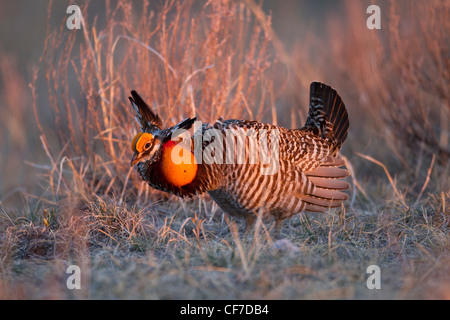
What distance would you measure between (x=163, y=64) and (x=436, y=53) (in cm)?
276

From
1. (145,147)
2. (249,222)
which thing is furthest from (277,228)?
(145,147)

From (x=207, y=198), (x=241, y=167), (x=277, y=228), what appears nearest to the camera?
(x=241, y=167)

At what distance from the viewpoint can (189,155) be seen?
376 centimetres

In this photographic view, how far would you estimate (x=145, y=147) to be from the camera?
3730mm

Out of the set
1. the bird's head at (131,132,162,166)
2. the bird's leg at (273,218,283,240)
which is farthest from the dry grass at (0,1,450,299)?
the bird's head at (131,132,162,166)

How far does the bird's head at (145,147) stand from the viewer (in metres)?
3.69

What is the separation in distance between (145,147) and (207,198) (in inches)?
55.1

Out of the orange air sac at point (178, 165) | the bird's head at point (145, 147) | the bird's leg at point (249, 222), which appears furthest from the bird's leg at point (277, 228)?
the bird's head at point (145, 147)

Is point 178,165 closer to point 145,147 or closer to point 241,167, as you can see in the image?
point 145,147

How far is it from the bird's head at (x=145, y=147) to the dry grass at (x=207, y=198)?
0.53 meters

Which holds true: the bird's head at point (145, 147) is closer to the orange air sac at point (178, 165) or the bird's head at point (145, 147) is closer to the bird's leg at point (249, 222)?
the orange air sac at point (178, 165)

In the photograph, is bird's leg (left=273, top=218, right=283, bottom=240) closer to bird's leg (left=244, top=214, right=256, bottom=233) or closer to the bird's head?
bird's leg (left=244, top=214, right=256, bottom=233)
